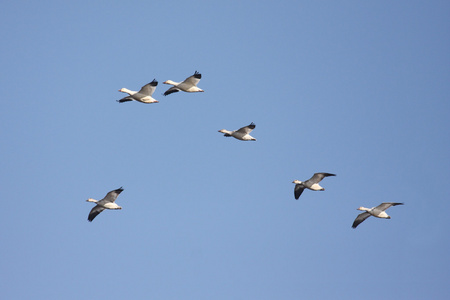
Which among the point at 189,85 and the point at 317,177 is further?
the point at 317,177

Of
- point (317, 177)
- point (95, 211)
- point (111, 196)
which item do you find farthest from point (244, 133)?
point (95, 211)

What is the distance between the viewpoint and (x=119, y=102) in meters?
51.5

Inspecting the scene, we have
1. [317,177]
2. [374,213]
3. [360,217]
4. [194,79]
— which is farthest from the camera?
[360,217]

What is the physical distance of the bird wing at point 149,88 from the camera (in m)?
50.6

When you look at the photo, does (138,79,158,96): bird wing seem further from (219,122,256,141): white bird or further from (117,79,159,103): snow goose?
(219,122,256,141): white bird

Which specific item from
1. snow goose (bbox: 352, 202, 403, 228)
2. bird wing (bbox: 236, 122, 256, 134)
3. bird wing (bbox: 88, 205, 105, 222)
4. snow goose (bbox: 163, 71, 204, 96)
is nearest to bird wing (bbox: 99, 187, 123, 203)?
bird wing (bbox: 88, 205, 105, 222)

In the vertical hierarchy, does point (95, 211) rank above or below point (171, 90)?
below

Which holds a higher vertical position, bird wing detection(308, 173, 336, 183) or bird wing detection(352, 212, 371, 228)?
bird wing detection(308, 173, 336, 183)

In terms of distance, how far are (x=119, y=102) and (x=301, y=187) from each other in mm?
15264

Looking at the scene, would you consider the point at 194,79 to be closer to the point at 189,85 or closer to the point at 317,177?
the point at 189,85

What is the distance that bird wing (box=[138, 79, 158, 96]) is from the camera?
50.6 metres

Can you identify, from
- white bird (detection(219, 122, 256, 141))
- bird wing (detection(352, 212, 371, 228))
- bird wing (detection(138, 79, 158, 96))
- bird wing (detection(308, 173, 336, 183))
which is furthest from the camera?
bird wing (detection(352, 212, 371, 228))

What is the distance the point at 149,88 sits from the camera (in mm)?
50906

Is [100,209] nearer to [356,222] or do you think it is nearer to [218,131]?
[218,131]
